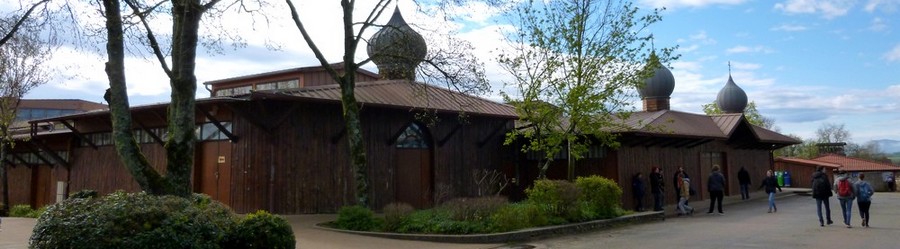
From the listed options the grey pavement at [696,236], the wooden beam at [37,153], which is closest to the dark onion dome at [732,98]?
the grey pavement at [696,236]

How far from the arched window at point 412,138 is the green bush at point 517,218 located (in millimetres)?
6740

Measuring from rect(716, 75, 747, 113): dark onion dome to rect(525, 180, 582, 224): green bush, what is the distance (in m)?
27.3

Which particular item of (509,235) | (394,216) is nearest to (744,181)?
(509,235)

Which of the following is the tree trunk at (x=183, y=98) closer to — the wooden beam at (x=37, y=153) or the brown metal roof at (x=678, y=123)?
the brown metal roof at (x=678, y=123)

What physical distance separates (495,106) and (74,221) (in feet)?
58.0

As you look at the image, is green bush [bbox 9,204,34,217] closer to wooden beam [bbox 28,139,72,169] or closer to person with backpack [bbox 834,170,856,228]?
wooden beam [bbox 28,139,72,169]

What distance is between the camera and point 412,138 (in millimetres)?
22016

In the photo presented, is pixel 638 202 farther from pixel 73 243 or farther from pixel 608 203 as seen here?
pixel 73 243

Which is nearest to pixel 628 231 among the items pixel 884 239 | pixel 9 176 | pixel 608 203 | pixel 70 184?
pixel 608 203

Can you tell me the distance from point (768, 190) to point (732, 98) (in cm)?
2110

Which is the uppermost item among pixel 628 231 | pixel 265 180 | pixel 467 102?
pixel 467 102

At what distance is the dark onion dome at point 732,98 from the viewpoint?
40281mm

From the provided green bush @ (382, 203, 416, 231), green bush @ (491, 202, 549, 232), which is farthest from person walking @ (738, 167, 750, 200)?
green bush @ (382, 203, 416, 231)

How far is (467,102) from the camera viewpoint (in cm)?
2286
